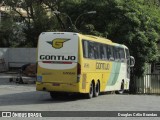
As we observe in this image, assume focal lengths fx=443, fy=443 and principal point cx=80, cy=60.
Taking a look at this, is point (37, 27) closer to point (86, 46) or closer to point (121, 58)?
point (121, 58)

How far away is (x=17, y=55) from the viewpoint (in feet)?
184

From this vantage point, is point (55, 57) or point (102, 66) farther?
point (102, 66)

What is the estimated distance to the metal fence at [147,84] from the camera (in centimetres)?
3791

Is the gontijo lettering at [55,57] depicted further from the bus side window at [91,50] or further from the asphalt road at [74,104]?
the asphalt road at [74,104]

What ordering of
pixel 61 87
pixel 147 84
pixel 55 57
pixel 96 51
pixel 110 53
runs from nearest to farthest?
pixel 61 87
pixel 55 57
pixel 96 51
pixel 110 53
pixel 147 84

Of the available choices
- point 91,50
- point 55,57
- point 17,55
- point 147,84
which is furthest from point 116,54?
point 17,55

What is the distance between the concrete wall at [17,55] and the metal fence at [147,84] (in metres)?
19.5

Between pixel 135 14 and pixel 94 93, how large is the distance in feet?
57.0

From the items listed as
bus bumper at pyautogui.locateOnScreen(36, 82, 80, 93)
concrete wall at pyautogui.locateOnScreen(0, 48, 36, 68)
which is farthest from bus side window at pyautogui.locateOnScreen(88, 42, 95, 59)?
concrete wall at pyautogui.locateOnScreen(0, 48, 36, 68)

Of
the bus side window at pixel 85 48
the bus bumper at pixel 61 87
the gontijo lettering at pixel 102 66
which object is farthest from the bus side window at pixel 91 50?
the bus bumper at pixel 61 87

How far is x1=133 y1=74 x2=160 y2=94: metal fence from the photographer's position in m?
37.9

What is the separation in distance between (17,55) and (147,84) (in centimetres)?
2184

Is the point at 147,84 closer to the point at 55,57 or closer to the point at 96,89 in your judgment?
the point at 96,89

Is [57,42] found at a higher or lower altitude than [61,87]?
higher
